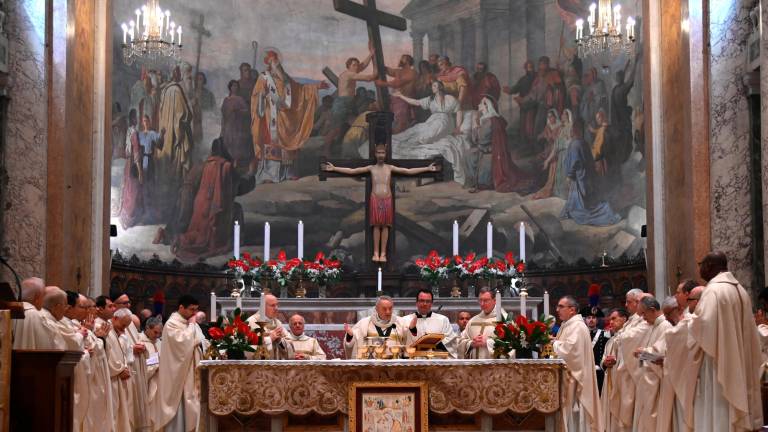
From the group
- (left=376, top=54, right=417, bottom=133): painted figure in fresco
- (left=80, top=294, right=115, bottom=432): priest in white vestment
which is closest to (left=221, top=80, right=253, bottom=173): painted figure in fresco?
(left=376, top=54, right=417, bottom=133): painted figure in fresco

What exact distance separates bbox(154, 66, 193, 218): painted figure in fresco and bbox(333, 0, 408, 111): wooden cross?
11.4 feet

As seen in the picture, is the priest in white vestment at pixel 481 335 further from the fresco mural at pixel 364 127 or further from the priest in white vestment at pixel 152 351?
the fresco mural at pixel 364 127

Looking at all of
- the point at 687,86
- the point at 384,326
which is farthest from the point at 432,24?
the point at 384,326

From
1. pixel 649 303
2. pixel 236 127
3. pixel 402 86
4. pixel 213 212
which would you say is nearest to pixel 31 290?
pixel 649 303

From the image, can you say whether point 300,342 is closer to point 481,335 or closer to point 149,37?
point 481,335

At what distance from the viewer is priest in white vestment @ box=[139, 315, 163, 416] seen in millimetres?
13727

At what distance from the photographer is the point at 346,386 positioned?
10.2m

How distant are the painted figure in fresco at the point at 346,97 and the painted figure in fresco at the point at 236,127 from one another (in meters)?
1.46

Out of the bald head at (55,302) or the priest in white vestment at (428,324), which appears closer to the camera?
the bald head at (55,302)

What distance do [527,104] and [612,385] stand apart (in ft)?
31.4

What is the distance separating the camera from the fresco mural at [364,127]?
67.7 ft

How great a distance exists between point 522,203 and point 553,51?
2801mm

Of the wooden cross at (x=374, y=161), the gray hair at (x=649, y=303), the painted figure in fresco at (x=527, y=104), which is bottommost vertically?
the gray hair at (x=649, y=303)


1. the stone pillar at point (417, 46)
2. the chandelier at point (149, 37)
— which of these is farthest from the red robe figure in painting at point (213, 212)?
the stone pillar at point (417, 46)
